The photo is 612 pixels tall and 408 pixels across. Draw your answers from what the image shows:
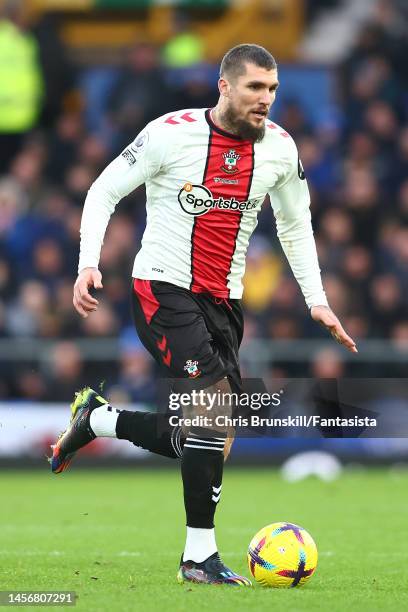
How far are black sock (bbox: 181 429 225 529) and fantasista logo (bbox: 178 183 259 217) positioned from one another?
112 centimetres

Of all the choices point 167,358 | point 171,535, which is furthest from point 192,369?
point 171,535

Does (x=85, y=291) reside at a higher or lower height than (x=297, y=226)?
lower

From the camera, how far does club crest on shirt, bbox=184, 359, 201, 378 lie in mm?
6855

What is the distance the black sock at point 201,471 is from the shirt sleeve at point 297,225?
0.98 meters

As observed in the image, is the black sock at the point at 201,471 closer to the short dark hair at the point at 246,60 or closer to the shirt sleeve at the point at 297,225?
the shirt sleeve at the point at 297,225

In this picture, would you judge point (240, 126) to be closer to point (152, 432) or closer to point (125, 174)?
point (125, 174)

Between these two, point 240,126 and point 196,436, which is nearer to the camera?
point 196,436

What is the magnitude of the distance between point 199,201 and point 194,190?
2.4 inches

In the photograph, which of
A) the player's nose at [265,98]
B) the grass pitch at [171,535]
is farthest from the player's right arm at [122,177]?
the grass pitch at [171,535]

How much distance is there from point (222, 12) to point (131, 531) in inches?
444

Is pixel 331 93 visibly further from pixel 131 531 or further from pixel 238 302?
pixel 238 302

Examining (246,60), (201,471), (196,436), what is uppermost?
(246,60)

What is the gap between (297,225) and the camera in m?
7.41

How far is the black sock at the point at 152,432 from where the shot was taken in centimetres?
707
